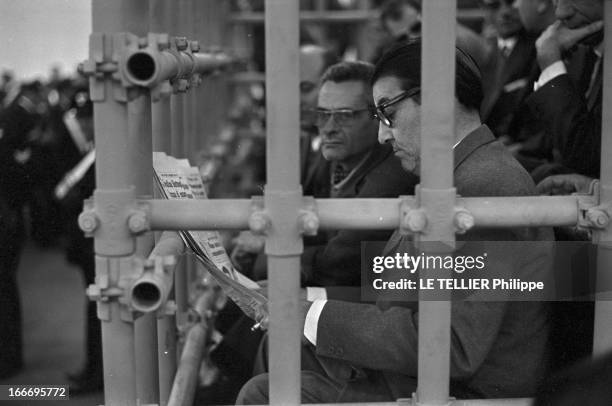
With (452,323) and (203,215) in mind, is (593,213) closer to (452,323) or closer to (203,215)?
(452,323)

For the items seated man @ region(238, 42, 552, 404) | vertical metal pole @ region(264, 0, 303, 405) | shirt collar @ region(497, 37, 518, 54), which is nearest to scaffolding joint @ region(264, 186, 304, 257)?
vertical metal pole @ region(264, 0, 303, 405)

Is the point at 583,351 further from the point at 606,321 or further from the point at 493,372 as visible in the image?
the point at 606,321

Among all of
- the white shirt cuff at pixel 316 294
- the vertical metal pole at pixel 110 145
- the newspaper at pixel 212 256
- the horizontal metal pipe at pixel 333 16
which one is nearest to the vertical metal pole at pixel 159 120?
the newspaper at pixel 212 256

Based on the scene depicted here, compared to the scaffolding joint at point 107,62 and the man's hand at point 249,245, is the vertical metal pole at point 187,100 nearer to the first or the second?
the man's hand at point 249,245

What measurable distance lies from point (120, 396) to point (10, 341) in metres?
4.05

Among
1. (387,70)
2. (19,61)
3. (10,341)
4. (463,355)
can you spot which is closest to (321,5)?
(19,61)

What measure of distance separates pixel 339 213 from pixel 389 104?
2.48 ft

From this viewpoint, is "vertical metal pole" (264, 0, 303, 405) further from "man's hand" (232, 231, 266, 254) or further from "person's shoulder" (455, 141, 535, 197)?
"man's hand" (232, 231, 266, 254)

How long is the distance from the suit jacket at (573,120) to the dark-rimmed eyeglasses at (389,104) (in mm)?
862

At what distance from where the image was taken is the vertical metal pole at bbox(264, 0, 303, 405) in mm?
1681

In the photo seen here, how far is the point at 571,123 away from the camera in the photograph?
310 cm

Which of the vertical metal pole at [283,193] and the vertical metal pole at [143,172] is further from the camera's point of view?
the vertical metal pole at [143,172]

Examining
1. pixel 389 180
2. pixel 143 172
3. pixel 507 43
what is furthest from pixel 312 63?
pixel 143 172

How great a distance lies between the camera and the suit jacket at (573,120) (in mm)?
3086
